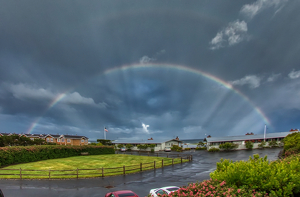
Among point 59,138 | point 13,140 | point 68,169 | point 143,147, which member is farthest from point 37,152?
point 59,138

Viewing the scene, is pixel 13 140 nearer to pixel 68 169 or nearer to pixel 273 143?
pixel 68 169

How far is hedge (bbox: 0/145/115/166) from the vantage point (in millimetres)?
28844

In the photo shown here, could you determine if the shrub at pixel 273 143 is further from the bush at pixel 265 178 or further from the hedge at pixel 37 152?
the bush at pixel 265 178

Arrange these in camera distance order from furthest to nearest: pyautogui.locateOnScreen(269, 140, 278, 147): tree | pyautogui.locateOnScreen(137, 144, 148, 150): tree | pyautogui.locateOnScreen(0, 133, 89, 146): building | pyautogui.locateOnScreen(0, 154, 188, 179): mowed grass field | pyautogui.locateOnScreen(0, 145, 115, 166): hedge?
pyautogui.locateOnScreen(0, 133, 89, 146): building → pyautogui.locateOnScreen(137, 144, 148, 150): tree → pyautogui.locateOnScreen(269, 140, 278, 147): tree → pyautogui.locateOnScreen(0, 145, 115, 166): hedge → pyautogui.locateOnScreen(0, 154, 188, 179): mowed grass field

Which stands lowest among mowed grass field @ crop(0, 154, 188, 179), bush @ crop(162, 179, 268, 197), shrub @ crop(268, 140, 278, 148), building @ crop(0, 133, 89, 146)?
building @ crop(0, 133, 89, 146)

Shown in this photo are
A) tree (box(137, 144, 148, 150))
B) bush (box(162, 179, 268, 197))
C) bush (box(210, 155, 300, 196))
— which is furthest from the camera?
tree (box(137, 144, 148, 150))

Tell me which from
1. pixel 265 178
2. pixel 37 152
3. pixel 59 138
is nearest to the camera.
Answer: pixel 265 178

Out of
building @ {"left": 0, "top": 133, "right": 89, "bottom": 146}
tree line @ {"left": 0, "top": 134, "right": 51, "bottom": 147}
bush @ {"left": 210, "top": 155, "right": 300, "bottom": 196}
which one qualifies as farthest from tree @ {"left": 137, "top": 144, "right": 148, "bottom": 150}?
bush @ {"left": 210, "top": 155, "right": 300, "bottom": 196}

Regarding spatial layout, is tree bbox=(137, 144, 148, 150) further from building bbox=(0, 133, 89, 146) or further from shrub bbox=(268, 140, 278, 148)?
building bbox=(0, 133, 89, 146)

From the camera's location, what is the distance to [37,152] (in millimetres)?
35500

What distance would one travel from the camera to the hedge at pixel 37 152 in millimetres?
28844

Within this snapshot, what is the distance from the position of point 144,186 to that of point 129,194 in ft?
21.8

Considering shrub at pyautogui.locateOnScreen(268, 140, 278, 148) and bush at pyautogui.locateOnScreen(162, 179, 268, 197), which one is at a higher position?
bush at pyautogui.locateOnScreen(162, 179, 268, 197)

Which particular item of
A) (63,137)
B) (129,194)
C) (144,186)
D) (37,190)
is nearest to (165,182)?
(144,186)
